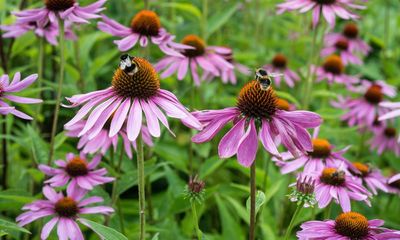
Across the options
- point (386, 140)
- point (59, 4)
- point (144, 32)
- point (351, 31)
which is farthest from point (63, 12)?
point (351, 31)

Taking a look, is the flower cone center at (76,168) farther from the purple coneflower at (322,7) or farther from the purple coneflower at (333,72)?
the purple coneflower at (333,72)

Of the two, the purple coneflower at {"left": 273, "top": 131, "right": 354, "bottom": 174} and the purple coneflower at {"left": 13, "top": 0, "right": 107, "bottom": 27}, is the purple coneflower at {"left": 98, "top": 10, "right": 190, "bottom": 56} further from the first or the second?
the purple coneflower at {"left": 273, "top": 131, "right": 354, "bottom": 174}

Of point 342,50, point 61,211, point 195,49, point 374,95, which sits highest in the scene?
point 342,50

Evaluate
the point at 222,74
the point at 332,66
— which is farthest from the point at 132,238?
the point at 332,66

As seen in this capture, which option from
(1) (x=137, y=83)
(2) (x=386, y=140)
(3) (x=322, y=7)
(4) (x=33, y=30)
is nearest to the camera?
(1) (x=137, y=83)

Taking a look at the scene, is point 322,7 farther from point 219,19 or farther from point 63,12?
point 63,12

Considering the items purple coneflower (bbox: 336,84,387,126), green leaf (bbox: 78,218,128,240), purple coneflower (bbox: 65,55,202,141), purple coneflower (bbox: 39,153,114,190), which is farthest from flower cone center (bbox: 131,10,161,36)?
purple coneflower (bbox: 336,84,387,126)
